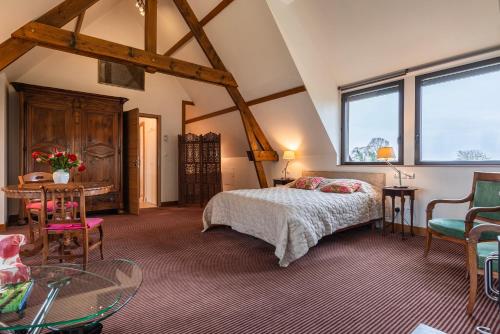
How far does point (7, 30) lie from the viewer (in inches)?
119

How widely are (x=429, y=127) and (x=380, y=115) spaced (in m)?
0.74

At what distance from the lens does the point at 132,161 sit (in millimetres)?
5316

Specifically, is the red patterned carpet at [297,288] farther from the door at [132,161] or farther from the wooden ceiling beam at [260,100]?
the wooden ceiling beam at [260,100]

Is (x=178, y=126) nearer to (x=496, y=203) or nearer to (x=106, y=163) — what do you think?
(x=106, y=163)

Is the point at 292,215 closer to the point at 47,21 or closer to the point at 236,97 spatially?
the point at 236,97

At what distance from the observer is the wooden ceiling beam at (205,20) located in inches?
162

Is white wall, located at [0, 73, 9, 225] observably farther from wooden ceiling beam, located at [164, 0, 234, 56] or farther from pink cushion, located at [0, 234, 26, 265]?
pink cushion, located at [0, 234, 26, 265]

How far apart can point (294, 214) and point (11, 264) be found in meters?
2.24

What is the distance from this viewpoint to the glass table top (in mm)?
1190

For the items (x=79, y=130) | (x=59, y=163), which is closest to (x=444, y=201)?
(x=59, y=163)

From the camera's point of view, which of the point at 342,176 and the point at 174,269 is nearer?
the point at 174,269

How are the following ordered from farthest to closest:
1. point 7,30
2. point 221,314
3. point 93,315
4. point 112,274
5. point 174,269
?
point 7,30 < point 174,269 < point 221,314 < point 112,274 < point 93,315

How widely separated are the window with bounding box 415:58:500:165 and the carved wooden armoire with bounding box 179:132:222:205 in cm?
398

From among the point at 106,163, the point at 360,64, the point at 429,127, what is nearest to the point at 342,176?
the point at 429,127
